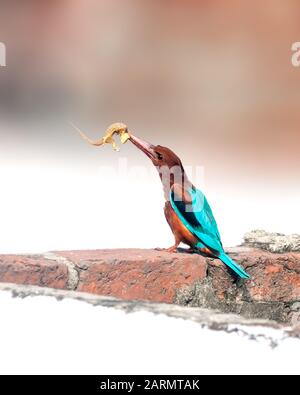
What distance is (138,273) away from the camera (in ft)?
7.00

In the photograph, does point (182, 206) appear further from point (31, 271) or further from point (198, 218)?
point (31, 271)

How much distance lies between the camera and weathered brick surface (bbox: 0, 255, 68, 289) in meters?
1.91

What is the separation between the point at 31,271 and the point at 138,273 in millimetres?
333

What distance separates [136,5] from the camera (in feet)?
10.1

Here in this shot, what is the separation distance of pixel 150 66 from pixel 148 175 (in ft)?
1.40

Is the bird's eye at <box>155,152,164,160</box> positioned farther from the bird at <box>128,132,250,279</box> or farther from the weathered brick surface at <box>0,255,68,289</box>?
the weathered brick surface at <box>0,255,68,289</box>

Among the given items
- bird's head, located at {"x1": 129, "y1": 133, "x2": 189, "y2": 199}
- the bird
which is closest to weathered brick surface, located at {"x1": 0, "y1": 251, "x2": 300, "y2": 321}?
the bird

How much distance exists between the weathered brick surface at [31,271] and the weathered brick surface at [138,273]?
0.29 ft

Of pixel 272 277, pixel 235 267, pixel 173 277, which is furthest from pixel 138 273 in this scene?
pixel 272 277

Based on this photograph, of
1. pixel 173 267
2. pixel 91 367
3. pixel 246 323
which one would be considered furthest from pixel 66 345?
pixel 173 267

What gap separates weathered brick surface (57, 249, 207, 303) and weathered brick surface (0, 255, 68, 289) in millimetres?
89

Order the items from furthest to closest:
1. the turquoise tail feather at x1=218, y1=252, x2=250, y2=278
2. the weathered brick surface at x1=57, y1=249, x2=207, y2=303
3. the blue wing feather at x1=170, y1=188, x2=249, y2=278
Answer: the blue wing feather at x1=170, y1=188, x2=249, y2=278
the turquoise tail feather at x1=218, y1=252, x2=250, y2=278
the weathered brick surface at x1=57, y1=249, x2=207, y2=303

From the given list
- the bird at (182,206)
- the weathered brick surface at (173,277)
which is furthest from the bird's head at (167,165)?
the weathered brick surface at (173,277)

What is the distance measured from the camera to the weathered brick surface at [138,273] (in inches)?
82.1
